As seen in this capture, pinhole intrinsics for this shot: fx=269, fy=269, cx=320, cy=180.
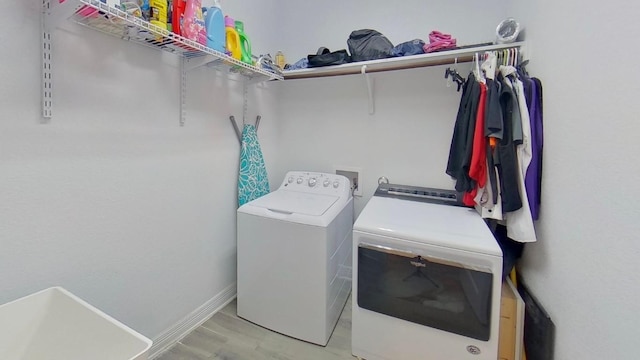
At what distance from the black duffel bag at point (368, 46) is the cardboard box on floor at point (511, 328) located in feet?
5.41

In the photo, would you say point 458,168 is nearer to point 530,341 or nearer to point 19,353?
point 530,341

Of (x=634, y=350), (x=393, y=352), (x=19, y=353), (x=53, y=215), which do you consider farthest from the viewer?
(x=393, y=352)

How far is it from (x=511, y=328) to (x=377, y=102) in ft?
5.60

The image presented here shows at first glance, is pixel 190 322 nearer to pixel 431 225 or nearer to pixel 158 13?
pixel 431 225

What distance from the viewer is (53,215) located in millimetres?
1091

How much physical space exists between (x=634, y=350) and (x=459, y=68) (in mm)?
1750

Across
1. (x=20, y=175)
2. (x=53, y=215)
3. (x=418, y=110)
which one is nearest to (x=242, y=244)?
(x=53, y=215)

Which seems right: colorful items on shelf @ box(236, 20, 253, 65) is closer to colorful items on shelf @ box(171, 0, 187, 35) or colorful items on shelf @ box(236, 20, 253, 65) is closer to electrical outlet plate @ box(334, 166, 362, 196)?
colorful items on shelf @ box(171, 0, 187, 35)

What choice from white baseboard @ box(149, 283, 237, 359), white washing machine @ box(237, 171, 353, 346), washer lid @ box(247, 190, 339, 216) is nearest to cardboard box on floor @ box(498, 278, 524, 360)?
white washing machine @ box(237, 171, 353, 346)

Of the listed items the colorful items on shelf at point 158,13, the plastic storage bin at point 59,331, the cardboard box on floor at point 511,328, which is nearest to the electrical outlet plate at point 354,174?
the cardboard box on floor at point 511,328

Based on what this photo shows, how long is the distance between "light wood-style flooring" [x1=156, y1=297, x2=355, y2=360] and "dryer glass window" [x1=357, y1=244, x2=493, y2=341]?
1.42 feet

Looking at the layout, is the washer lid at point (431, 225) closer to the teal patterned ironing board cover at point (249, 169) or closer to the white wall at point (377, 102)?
the white wall at point (377, 102)

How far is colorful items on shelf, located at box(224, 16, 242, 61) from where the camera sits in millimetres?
1627

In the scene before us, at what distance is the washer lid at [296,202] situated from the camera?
1.74m
